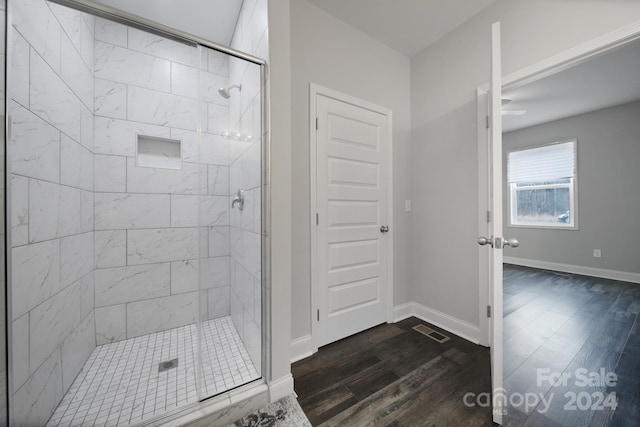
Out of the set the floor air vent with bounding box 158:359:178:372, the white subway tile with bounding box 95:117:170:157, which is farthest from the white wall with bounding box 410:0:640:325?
the white subway tile with bounding box 95:117:170:157

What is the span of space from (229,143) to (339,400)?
2092mm

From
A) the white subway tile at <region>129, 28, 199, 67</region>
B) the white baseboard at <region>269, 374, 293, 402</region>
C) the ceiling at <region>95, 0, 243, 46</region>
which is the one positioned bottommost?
the white baseboard at <region>269, 374, 293, 402</region>

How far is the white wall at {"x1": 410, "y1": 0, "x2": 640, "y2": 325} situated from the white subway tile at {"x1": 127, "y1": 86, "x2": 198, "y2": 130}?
2.23m

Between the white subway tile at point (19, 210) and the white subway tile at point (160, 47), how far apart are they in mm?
1523

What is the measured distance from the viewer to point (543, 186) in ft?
14.3

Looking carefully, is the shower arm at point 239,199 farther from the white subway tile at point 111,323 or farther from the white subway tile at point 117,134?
the white subway tile at point 111,323

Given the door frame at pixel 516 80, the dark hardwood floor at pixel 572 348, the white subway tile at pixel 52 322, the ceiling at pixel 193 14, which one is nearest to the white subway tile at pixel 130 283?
A: the white subway tile at pixel 52 322

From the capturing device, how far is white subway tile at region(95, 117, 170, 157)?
73.2 inches

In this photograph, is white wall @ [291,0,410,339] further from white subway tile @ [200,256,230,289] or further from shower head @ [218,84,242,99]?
white subway tile @ [200,256,230,289]

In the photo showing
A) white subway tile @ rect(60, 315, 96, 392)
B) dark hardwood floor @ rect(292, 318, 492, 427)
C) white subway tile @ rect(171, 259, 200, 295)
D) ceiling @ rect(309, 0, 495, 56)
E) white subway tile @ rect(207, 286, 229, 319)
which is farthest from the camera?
white subway tile @ rect(207, 286, 229, 319)

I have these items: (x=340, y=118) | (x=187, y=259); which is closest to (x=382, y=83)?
(x=340, y=118)

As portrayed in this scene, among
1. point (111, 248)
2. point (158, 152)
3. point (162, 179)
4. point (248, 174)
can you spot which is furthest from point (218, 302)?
point (158, 152)

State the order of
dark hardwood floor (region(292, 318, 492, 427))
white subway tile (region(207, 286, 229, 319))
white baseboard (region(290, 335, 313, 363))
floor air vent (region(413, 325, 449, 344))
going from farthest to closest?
white subway tile (region(207, 286, 229, 319)) < floor air vent (region(413, 325, 449, 344)) < white baseboard (region(290, 335, 313, 363)) < dark hardwood floor (region(292, 318, 492, 427))

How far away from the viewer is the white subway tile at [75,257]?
141 cm
